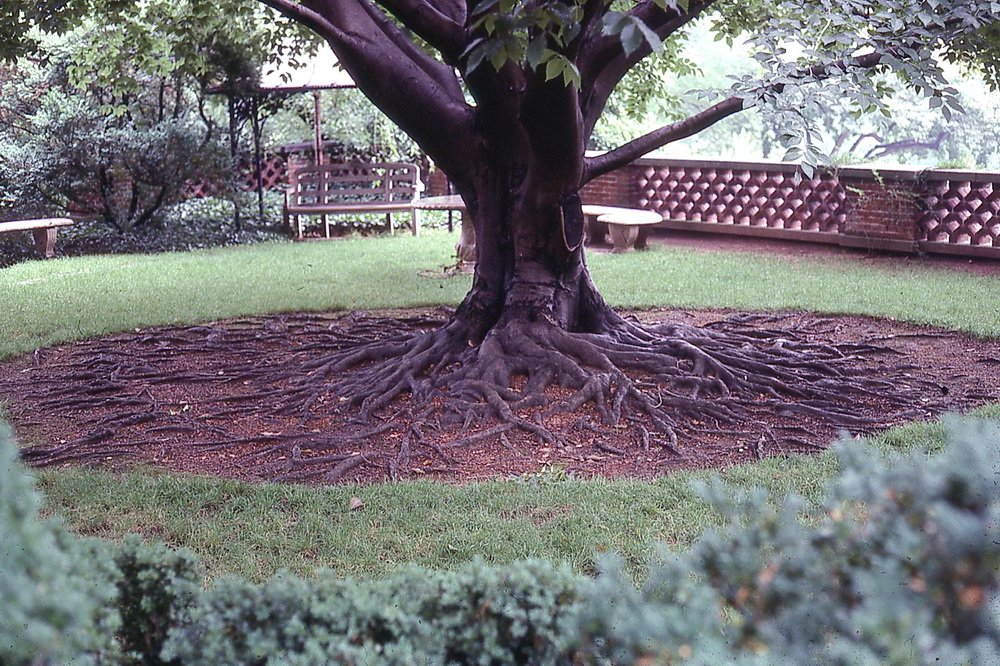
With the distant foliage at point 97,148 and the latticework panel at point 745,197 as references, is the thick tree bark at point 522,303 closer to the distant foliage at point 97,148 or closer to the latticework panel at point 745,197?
the latticework panel at point 745,197

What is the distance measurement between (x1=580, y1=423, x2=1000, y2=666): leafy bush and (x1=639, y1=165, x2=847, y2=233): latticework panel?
12.2 meters

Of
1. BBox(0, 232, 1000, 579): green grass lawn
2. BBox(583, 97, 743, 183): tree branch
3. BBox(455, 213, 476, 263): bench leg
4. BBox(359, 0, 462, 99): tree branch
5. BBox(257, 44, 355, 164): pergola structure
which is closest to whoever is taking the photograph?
BBox(0, 232, 1000, 579): green grass lawn

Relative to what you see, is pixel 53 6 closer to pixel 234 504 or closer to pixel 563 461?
pixel 234 504

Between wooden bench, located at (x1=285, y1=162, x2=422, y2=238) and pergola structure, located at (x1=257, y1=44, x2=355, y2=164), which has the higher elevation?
pergola structure, located at (x1=257, y1=44, x2=355, y2=164)

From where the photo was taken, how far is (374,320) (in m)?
8.95

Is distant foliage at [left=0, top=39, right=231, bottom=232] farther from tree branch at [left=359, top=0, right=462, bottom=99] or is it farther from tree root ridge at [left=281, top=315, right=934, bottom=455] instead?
tree root ridge at [left=281, top=315, right=934, bottom=455]

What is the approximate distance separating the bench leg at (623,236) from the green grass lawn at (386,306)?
0.38 metres

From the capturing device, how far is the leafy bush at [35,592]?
1.41 meters

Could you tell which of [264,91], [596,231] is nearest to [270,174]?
[264,91]

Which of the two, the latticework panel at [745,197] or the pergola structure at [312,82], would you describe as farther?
the pergola structure at [312,82]

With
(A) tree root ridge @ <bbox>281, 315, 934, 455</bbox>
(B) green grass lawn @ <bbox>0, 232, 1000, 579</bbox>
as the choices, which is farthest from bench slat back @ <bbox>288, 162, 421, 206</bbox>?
(A) tree root ridge @ <bbox>281, 315, 934, 455</bbox>

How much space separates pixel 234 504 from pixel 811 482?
2.72m

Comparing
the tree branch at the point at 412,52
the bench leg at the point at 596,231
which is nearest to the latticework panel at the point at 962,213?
the bench leg at the point at 596,231

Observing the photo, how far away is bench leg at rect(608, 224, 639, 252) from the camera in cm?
1353
